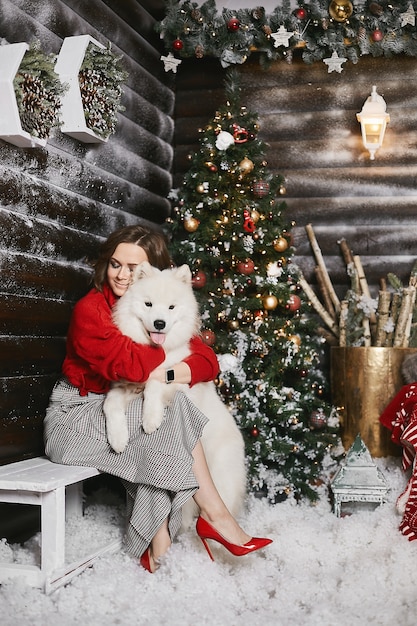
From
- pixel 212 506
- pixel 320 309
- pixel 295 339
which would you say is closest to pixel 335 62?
pixel 320 309

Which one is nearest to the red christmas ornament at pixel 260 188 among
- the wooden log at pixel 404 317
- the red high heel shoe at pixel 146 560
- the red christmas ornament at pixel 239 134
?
the red christmas ornament at pixel 239 134

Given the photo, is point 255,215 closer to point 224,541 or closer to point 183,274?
point 183,274

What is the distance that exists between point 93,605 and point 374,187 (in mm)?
3145

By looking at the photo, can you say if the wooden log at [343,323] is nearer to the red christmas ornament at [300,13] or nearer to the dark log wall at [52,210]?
the dark log wall at [52,210]

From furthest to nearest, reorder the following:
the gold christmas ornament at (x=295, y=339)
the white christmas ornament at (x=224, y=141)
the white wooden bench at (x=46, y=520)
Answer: the white christmas ornament at (x=224, y=141) → the gold christmas ornament at (x=295, y=339) → the white wooden bench at (x=46, y=520)

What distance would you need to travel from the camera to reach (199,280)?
12.9ft

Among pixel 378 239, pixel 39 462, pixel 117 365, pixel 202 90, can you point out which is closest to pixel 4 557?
pixel 39 462

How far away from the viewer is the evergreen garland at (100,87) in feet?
10.9

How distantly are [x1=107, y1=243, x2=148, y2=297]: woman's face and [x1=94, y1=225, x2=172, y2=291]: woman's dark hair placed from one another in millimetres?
24

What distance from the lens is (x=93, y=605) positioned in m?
2.48

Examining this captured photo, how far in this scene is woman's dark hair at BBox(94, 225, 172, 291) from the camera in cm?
323

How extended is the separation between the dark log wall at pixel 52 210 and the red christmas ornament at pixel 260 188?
29.5 inches

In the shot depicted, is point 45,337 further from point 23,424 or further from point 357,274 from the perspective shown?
point 357,274

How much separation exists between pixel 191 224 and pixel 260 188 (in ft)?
1.40
